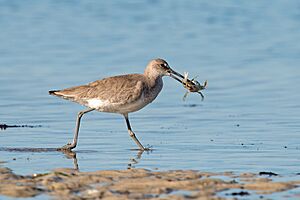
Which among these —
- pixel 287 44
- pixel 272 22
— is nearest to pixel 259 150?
pixel 287 44

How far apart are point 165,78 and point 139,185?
8.67 m

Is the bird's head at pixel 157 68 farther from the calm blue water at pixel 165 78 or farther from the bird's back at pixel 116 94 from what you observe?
the calm blue water at pixel 165 78

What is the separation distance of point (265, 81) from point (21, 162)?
7.42 metres

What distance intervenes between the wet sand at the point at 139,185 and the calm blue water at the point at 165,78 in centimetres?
61

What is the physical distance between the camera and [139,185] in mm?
9523

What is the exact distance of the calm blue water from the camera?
11.8m

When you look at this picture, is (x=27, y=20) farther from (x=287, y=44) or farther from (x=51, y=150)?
(x=51, y=150)

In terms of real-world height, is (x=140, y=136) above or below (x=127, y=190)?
above

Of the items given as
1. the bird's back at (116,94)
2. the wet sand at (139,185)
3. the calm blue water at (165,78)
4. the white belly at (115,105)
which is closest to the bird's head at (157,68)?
the bird's back at (116,94)

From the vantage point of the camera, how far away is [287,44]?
74.1ft

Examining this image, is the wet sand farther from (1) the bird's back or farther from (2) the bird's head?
(2) the bird's head

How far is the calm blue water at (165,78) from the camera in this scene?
38.6ft

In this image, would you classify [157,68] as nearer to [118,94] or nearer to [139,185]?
[118,94]

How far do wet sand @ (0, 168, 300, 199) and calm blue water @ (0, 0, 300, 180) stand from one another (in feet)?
2.00
